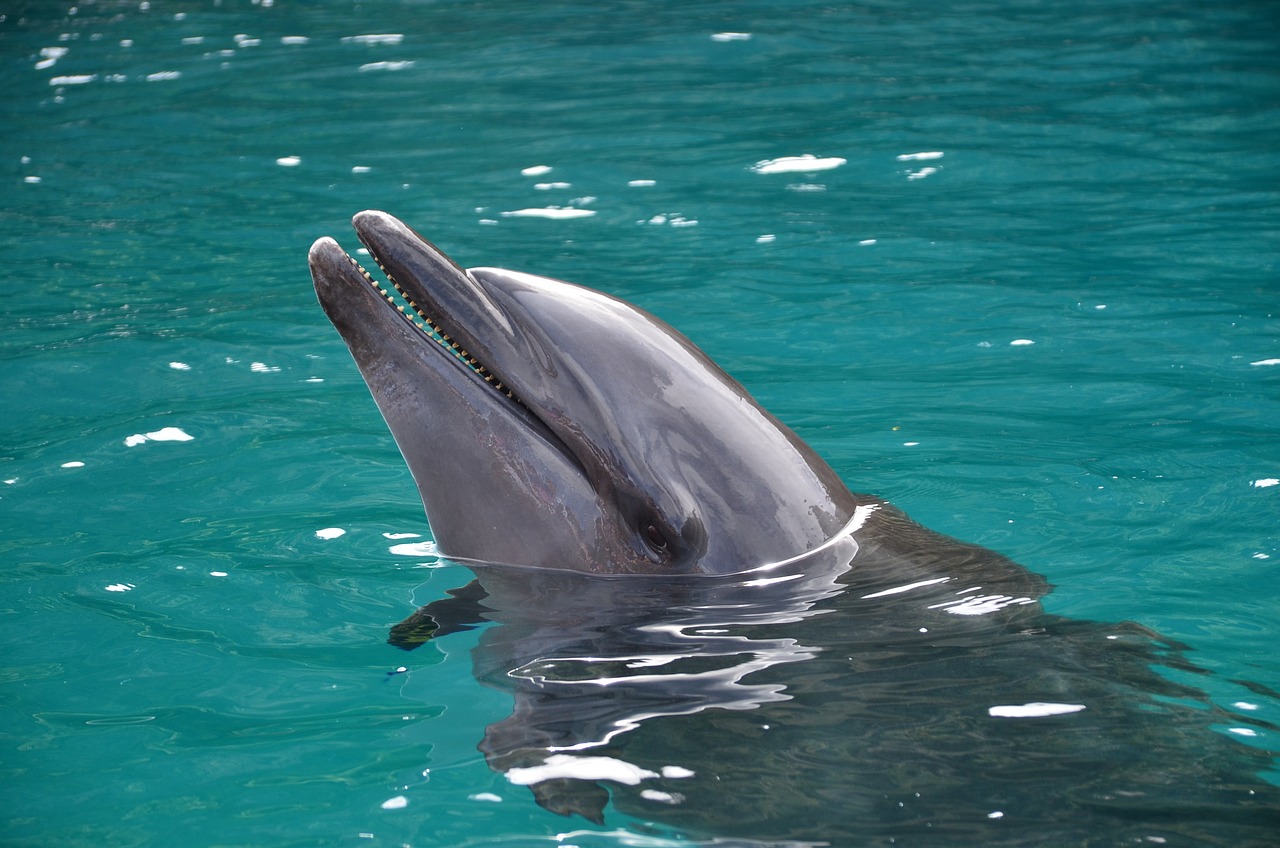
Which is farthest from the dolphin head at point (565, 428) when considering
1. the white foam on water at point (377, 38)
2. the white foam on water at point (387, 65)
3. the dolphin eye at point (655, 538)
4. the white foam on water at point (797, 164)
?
the white foam on water at point (377, 38)

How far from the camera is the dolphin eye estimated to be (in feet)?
17.0

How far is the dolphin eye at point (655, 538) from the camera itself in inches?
204

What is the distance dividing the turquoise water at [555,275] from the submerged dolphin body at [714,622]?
0.31 m

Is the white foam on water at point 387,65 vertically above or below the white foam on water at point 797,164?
above

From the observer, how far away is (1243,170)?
13094 millimetres

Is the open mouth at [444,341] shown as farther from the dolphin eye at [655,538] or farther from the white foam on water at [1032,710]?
the white foam on water at [1032,710]

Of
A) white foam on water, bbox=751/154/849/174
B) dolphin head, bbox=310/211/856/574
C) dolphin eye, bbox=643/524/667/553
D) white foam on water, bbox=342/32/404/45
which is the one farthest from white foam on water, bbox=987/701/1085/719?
white foam on water, bbox=342/32/404/45

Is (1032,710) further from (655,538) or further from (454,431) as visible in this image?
(454,431)

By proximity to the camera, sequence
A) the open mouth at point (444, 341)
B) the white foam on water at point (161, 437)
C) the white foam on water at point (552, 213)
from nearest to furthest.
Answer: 1. the open mouth at point (444, 341)
2. the white foam on water at point (161, 437)
3. the white foam on water at point (552, 213)

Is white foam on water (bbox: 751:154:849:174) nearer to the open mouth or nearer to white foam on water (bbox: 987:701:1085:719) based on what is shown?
the open mouth

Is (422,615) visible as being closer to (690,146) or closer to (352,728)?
(352,728)

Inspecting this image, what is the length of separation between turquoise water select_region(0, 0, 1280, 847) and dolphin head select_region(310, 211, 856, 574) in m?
0.62

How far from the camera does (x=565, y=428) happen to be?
17.0ft

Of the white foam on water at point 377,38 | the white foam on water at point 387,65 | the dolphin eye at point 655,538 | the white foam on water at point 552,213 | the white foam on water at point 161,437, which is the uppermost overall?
the white foam on water at point 377,38
